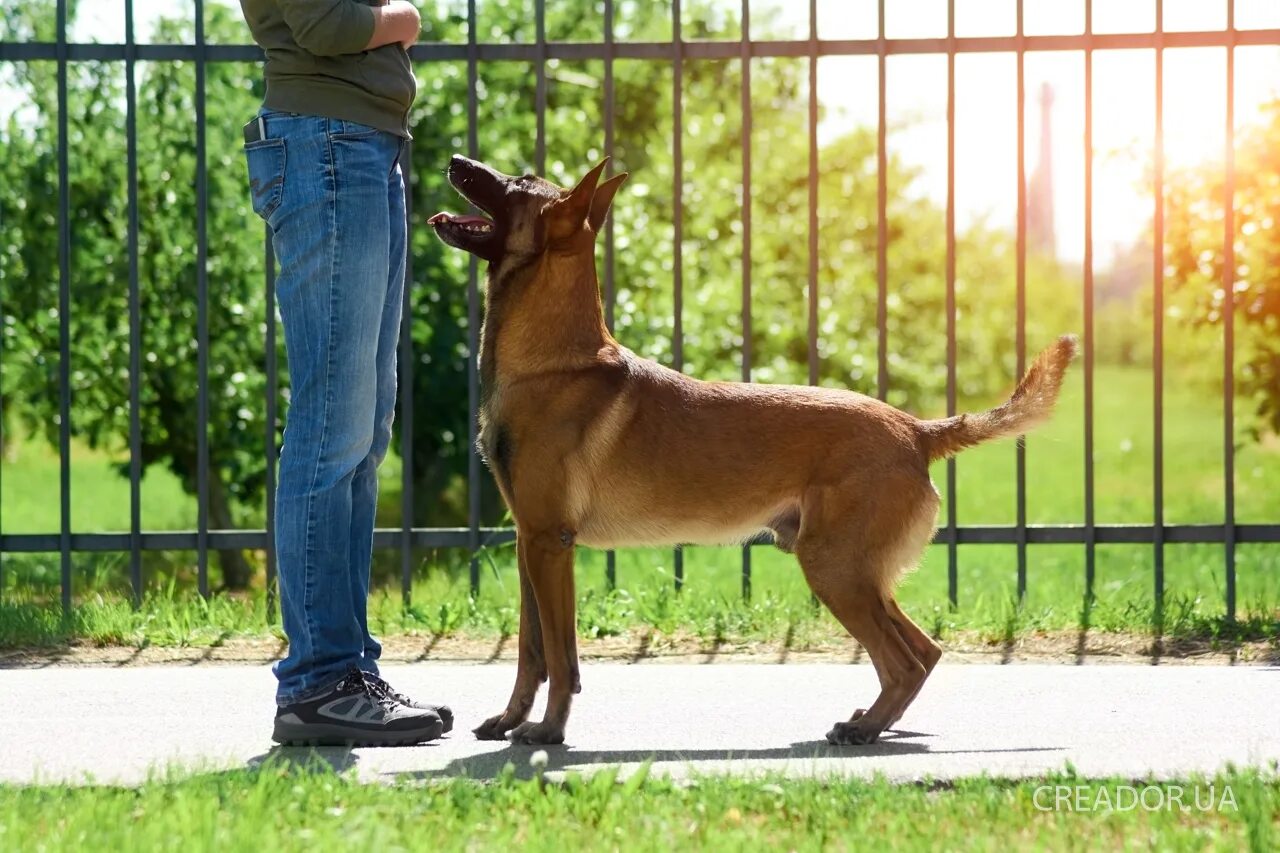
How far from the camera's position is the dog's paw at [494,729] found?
3922mm

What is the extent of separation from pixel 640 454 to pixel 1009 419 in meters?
1.00

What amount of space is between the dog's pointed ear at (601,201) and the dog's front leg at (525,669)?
85 centimetres

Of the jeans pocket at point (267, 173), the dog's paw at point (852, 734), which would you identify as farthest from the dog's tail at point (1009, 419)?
the jeans pocket at point (267, 173)

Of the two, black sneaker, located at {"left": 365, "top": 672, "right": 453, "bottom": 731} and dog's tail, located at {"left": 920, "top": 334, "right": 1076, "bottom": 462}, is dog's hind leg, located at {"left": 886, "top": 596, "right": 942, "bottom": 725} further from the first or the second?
black sneaker, located at {"left": 365, "top": 672, "right": 453, "bottom": 731}

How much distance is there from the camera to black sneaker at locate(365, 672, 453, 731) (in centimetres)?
392

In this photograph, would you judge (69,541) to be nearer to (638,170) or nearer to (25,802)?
(25,802)

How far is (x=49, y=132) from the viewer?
840 centimetres

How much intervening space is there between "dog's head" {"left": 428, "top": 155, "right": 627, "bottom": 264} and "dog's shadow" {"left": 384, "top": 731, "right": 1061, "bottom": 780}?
1.28 metres

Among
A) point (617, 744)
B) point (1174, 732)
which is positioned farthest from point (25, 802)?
point (1174, 732)

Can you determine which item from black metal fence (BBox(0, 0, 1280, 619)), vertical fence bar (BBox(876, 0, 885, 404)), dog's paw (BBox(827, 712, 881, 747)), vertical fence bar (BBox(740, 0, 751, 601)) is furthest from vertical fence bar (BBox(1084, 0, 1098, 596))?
dog's paw (BBox(827, 712, 881, 747))

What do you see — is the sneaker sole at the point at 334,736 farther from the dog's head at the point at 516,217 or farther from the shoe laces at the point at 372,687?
the dog's head at the point at 516,217

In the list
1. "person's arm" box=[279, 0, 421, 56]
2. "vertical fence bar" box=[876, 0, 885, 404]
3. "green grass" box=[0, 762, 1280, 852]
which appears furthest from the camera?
"vertical fence bar" box=[876, 0, 885, 404]

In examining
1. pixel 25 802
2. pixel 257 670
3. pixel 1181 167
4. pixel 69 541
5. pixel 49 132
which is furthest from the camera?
pixel 49 132

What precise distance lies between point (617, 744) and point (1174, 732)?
4.65ft
